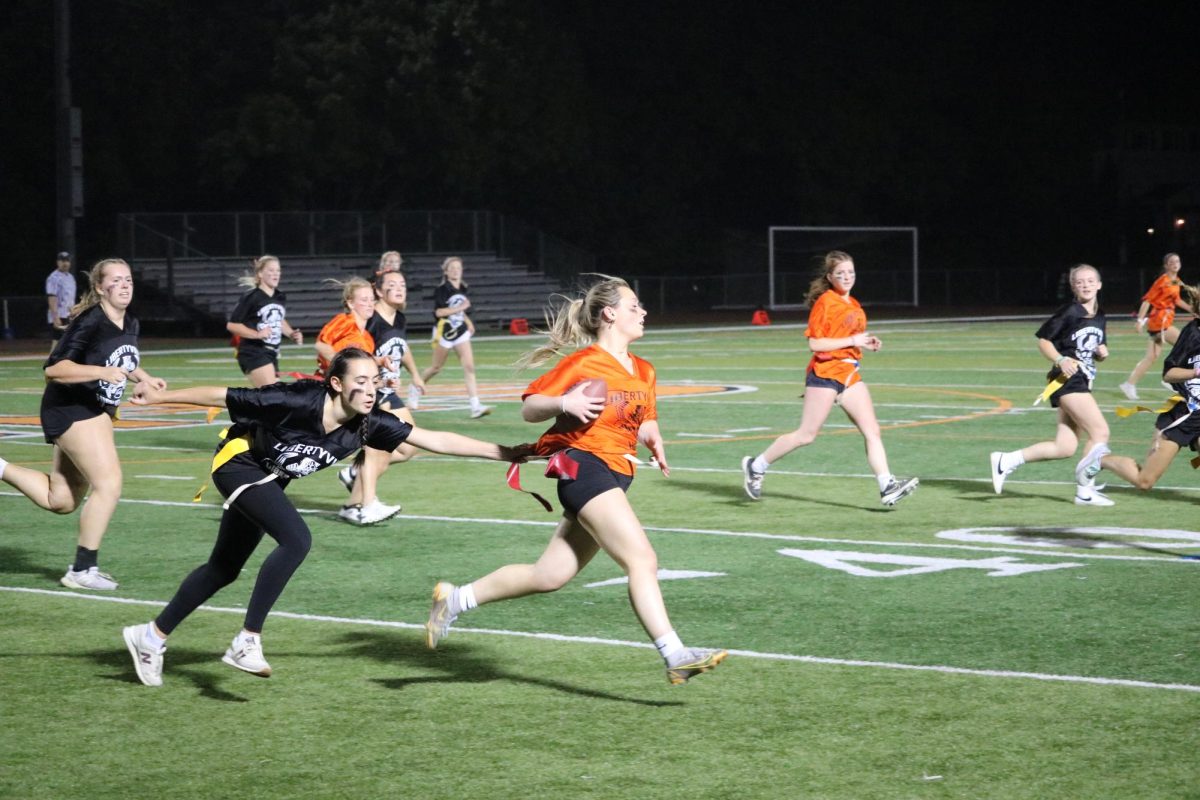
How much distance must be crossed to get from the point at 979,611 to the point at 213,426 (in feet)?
43.3

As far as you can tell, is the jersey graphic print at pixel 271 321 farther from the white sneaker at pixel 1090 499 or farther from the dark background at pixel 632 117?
the dark background at pixel 632 117

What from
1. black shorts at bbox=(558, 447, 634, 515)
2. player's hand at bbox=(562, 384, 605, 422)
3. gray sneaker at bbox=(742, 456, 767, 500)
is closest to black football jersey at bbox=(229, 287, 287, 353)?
gray sneaker at bbox=(742, 456, 767, 500)

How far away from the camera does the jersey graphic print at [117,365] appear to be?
31.2ft

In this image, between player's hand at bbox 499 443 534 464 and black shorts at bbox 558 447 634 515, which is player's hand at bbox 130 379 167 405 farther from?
black shorts at bbox 558 447 634 515

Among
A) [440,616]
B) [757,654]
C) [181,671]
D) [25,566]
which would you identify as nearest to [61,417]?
[25,566]

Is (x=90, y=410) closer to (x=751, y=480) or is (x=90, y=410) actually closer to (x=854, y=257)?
(x=751, y=480)

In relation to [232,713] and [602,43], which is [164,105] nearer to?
[602,43]

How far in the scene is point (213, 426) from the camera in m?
20.2

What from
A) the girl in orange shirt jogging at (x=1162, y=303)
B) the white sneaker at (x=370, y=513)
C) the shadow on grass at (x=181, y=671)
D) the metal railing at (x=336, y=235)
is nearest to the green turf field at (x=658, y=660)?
the shadow on grass at (x=181, y=671)

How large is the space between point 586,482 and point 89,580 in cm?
397

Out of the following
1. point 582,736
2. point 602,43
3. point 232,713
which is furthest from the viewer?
point 602,43

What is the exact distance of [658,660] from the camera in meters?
7.76

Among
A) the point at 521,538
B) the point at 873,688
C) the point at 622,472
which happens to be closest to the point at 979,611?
the point at 873,688

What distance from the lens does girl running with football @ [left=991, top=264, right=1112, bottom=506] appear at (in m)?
12.4
